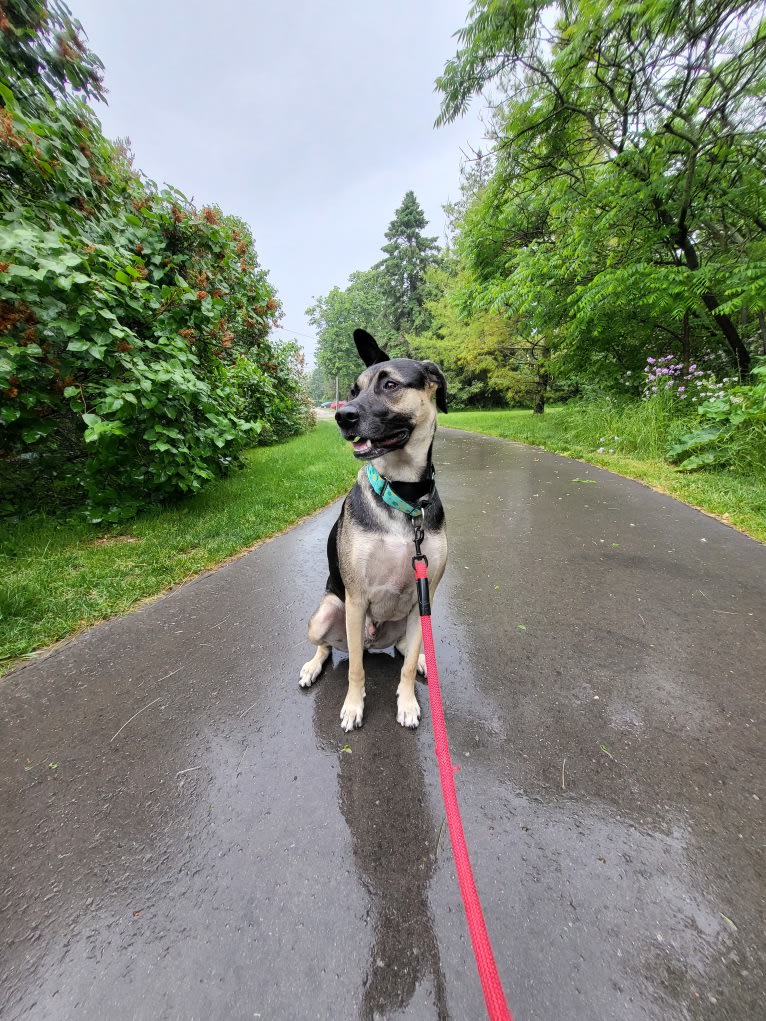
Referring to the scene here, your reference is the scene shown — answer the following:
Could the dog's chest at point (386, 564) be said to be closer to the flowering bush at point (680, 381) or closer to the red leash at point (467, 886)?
the red leash at point (467, 886)

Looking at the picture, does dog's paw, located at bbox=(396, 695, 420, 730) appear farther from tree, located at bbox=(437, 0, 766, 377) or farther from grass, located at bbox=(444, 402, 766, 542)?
tree, located at bbox=(437, 0, 766, 377)

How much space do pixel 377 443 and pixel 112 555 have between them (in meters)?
3.20

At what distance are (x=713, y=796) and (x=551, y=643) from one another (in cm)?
114

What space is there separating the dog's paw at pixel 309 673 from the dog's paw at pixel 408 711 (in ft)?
1.82

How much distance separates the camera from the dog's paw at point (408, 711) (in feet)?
6.86

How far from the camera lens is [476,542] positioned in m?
4.73

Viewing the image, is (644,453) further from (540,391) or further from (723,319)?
(540,391)

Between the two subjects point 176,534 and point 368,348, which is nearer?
point 368,348

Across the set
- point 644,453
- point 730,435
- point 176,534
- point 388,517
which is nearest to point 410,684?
point 388,517

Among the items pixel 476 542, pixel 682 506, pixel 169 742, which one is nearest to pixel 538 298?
pixel 682 506

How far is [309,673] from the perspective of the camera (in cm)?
240

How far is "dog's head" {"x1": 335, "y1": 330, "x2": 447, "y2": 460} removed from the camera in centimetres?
198

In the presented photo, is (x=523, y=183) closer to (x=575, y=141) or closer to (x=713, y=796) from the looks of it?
(x=575, y=141)

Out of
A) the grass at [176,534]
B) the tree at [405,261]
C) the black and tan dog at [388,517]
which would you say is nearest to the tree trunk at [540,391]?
the grass at [176,534]
